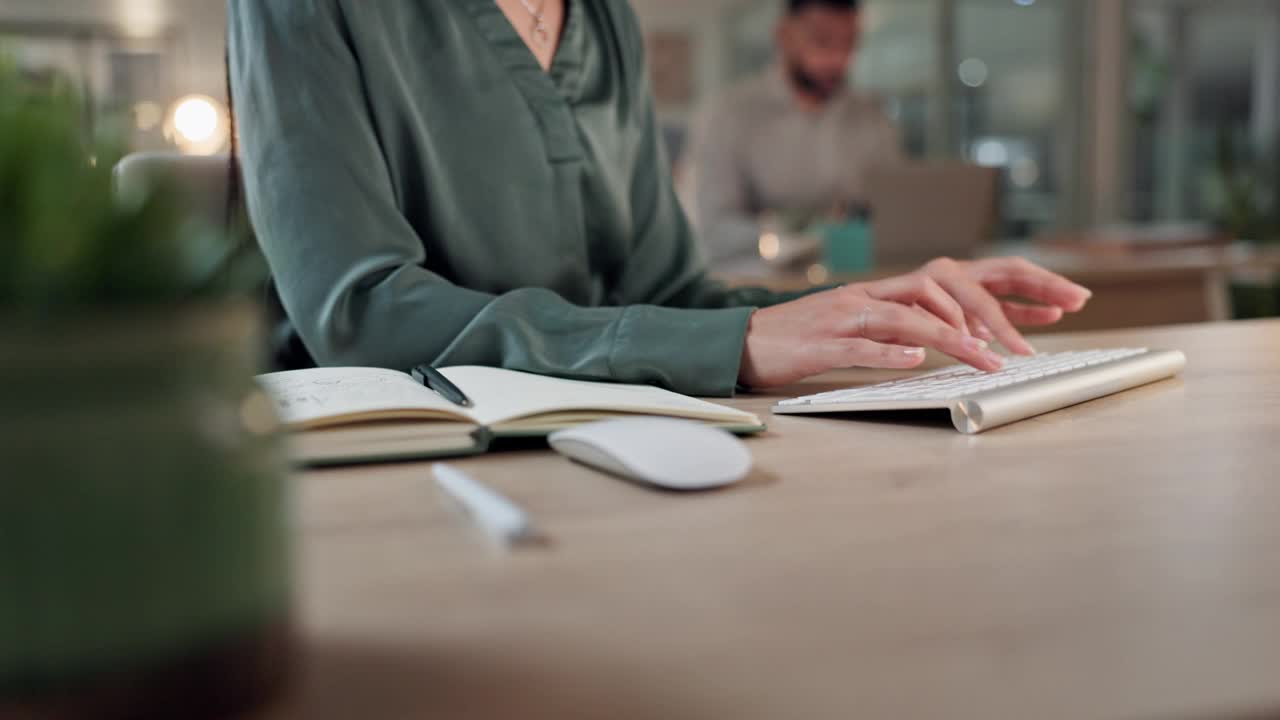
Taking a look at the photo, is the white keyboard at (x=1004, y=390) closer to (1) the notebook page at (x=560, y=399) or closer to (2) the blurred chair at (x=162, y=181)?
(1) the notebook page at (x=560, y=399)

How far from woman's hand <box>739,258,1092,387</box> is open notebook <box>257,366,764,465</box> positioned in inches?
5.0

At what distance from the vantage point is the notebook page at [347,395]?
0.63m

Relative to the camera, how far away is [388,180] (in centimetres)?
100

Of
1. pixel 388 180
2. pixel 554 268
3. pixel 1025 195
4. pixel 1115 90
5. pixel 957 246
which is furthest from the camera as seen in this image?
pixel 1025 195

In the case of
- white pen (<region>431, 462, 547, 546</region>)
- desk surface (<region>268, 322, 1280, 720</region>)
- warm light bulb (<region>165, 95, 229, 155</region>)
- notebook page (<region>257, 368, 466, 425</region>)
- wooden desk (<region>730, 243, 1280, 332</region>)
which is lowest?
wooden desk (<region>730, 243, 1280, 332</region>)

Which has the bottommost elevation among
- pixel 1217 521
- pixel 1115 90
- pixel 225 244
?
pixel 1217 521

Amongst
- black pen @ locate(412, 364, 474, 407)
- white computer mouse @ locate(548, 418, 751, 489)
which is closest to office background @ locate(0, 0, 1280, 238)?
black pen @ locate(412, 364, 474, 407)

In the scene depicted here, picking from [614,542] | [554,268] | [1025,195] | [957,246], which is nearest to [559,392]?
[614,542]

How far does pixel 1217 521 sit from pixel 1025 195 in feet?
18.6

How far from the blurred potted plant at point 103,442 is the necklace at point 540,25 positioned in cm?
98

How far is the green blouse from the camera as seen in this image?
847mm

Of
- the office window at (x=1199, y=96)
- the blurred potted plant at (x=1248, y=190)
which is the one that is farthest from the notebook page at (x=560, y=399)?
the office window at (x=1199, y=96)

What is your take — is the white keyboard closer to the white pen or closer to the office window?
the white pen

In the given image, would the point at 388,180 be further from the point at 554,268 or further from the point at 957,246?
the point at 957,246
